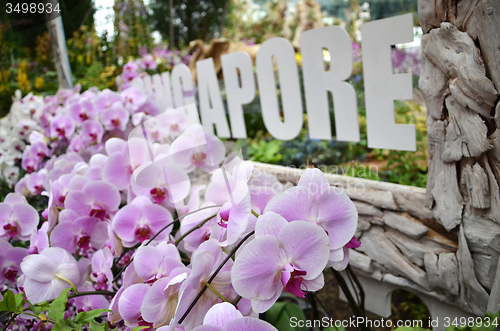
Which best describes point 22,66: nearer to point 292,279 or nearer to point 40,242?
point 40,242

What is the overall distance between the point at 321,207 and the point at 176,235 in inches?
10.9

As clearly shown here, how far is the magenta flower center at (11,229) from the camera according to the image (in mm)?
558

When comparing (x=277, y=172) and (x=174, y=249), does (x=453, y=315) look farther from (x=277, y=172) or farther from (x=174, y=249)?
(x=174, y=249)

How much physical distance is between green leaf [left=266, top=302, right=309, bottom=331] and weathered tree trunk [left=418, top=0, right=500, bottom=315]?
49cm

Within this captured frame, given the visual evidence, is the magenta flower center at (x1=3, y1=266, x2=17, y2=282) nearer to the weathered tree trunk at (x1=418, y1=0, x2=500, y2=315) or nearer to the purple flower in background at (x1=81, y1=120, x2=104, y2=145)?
the purple flower in background at (x1=81, y1=120, x2=104, y2=145)

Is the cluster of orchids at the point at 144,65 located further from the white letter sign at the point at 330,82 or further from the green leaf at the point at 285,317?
the green leaf at the point at 285,317

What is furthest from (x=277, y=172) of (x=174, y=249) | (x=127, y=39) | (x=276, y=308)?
(x=127, y=39)

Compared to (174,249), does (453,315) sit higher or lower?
lower

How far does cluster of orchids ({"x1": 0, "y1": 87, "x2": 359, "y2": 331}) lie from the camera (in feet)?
1.05

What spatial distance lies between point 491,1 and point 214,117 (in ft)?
4.31

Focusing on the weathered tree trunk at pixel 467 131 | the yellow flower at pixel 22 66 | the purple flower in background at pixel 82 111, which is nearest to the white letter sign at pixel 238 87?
the purple flower in background at pixel 82 111

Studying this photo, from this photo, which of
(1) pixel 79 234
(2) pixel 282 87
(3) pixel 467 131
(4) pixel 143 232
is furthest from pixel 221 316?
(2) pixel 282 87

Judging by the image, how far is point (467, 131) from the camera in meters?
0.72

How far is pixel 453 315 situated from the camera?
3.13 feet
